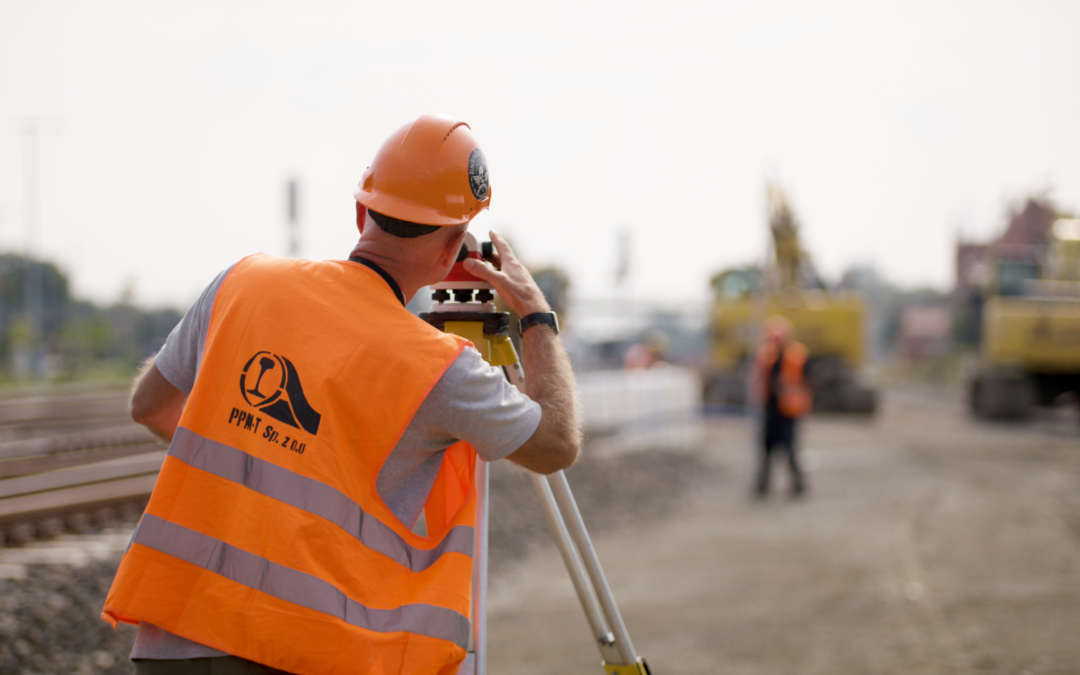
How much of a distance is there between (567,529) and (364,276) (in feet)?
2.96

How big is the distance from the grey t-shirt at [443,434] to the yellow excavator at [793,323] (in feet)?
61.1

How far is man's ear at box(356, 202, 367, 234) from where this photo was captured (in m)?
1.69

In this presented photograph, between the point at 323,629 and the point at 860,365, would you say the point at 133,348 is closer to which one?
the point at 860,365

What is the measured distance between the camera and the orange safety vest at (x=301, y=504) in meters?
1.41

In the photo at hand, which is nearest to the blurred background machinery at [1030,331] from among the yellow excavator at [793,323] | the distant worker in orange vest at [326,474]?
the yellow excavator at [793,323]

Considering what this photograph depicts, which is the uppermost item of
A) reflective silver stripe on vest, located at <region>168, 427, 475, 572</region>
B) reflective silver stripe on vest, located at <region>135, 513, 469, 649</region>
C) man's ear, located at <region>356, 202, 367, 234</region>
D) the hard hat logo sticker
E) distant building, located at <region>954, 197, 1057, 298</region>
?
distant building, located at <region>954, 197, 1057, 298</region>

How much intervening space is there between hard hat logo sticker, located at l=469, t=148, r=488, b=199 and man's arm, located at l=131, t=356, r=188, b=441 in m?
0.75

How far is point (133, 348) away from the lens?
35562 mm

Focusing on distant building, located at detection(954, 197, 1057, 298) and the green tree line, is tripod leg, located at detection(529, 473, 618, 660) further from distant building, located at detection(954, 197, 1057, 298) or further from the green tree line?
the green tree line

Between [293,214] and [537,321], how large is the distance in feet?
22.1

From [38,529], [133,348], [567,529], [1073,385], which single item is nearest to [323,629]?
[567,529]

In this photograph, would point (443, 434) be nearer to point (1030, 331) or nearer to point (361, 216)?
point (361, 216)

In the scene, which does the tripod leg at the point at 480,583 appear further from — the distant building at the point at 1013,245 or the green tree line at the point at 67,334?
the green tree line at the point at 67,334

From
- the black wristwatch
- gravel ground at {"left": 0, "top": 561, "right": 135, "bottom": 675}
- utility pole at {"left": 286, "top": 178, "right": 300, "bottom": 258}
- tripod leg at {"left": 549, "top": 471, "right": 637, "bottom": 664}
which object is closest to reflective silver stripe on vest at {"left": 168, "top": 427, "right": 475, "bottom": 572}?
the black wristwatch
